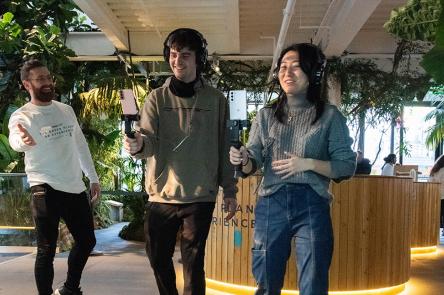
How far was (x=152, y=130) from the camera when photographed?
83.6 inches

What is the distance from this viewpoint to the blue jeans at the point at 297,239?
1773 mm

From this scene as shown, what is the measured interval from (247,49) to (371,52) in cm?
183

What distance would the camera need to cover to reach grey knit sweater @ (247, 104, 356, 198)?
71.4 inches

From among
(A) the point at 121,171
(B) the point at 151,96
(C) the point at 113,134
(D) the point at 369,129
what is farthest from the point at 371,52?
(B) the point at 151,96

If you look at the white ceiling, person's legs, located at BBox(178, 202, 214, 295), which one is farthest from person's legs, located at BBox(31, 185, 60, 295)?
the white ceiling

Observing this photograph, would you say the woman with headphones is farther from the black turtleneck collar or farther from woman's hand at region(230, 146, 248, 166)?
the black turtleneck collar

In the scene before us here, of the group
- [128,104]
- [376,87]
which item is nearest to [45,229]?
[128,104]

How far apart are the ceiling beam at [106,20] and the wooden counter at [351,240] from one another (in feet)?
9.12

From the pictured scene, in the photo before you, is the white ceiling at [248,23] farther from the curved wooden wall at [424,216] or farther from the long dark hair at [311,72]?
the long dark hair at [311,72]

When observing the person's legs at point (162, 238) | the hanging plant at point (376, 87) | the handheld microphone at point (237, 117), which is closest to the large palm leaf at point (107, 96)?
the hanging plant at point (376, 87)

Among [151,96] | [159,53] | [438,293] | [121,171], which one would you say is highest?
[159,53]

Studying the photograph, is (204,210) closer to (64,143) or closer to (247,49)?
(64,143)

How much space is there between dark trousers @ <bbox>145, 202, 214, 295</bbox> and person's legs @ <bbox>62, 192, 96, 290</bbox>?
0.97 m

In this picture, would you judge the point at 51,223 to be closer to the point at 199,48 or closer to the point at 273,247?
the point at 199,48
